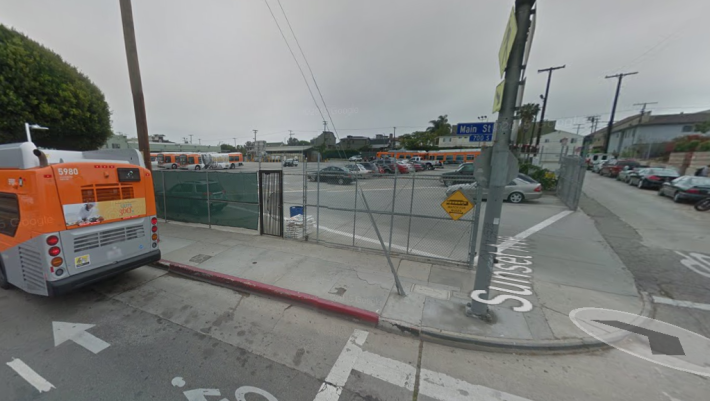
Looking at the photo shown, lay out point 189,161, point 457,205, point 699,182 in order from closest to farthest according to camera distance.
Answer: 1. point 457,205
2. point 699,182
3. point 189,161

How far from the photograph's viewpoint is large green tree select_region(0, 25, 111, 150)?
6520 millimetres

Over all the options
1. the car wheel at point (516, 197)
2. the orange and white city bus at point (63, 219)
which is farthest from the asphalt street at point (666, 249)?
the orange and white city bus at point (63, 219)

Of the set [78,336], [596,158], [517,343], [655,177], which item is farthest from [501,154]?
[596,158]

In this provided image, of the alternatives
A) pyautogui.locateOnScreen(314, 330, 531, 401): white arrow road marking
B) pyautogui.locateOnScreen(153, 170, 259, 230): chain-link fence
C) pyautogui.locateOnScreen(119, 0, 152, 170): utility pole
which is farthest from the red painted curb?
pyautogui.locateOnScreen(119, 0, 152, 170): utility pole

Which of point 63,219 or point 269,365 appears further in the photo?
point 63,219

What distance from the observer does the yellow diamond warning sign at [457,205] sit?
203 inches

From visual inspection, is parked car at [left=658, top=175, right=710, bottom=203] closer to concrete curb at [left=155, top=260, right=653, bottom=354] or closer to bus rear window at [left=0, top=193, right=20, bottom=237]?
concrete curb at [left=155, top=260, right=653, bottom=354]

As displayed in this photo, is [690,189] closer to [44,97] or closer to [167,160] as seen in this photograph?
[44,97]

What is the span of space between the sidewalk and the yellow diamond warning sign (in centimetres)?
126

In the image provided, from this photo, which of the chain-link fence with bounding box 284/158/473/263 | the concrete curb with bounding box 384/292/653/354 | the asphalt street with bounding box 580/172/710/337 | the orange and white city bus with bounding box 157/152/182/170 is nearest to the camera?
the concrete curb with bounding box 384/292/653/354

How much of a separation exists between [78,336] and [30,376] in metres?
0.68

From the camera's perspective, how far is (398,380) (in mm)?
2689

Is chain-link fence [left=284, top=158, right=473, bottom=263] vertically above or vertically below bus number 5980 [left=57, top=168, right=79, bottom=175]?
below

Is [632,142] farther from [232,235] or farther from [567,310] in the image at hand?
[232,235]
